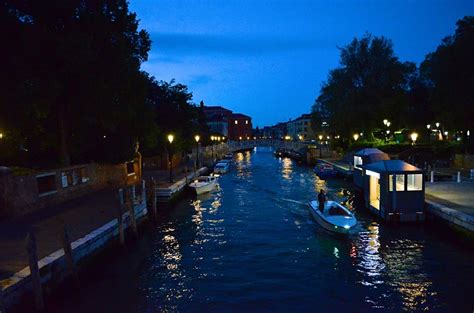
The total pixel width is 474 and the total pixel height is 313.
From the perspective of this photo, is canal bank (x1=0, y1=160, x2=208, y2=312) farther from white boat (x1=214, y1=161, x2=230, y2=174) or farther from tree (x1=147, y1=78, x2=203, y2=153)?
white boat (x1=214, y1=161, x2=230, y2=174)

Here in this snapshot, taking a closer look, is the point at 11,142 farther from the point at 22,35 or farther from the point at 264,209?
the point at 264,209

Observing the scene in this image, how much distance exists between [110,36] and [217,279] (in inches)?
668

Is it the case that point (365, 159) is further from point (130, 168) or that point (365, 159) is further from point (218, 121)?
point (218, 121)

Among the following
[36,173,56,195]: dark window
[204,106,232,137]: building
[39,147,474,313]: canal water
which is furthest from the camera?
[204,106,232,137]: building

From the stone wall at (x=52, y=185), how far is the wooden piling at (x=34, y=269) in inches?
330

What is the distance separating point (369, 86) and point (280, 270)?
45.0m

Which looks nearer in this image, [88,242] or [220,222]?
[88,242]

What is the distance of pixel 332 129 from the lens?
210ft

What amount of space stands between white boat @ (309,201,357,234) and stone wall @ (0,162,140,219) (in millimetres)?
14917

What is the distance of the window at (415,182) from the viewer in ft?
71.3

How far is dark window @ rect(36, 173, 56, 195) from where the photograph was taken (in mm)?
21672

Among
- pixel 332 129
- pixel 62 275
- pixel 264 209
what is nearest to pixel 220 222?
pixel 264 209

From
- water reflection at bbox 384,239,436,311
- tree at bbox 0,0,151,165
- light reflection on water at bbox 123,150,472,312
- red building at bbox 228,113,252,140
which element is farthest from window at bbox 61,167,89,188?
red building at bbox 228,113,252,140

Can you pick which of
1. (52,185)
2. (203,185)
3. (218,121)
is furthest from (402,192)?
(218,121)
